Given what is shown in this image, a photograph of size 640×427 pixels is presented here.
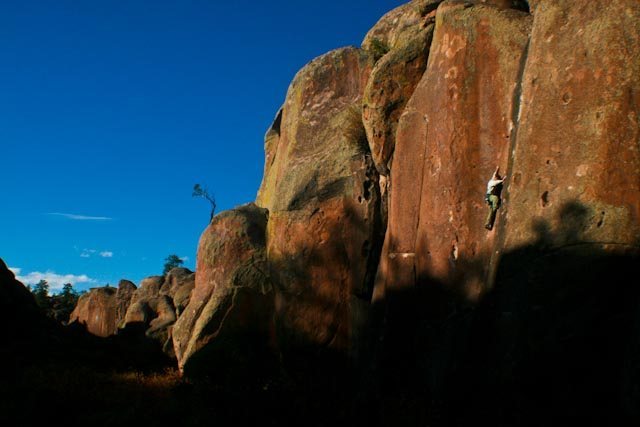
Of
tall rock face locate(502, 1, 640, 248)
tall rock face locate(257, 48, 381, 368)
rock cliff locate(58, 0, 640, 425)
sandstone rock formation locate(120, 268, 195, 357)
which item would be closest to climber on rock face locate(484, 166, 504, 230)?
rock cliff locate(58, 0, 640, 425)

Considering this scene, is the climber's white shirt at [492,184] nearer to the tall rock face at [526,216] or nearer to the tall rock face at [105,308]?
the tall rock face at [526,216]

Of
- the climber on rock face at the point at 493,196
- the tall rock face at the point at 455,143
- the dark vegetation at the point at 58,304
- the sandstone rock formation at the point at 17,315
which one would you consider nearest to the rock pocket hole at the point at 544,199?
the climber on rock face at the point at 493,196

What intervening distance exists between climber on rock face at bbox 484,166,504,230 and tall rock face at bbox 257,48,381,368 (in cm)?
536

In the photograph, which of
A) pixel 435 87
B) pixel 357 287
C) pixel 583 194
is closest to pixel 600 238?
pixel 583 194

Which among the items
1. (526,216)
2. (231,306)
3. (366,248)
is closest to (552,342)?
(526,216)

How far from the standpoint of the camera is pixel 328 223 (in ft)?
57.3

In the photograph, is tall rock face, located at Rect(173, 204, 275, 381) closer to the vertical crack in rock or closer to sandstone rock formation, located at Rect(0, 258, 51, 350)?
sandstone rock formation, located at Rect(0, 258, 51, 350)

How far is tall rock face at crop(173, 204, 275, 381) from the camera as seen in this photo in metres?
19.2

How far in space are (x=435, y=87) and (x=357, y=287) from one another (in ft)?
19.2

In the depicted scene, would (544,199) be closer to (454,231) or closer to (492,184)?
(492,184)

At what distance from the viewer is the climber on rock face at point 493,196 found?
37.1 feet

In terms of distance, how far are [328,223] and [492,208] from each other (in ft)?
22.0

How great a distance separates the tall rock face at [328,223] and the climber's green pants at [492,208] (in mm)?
5320

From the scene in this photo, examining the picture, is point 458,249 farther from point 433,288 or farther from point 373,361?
point 373,361
